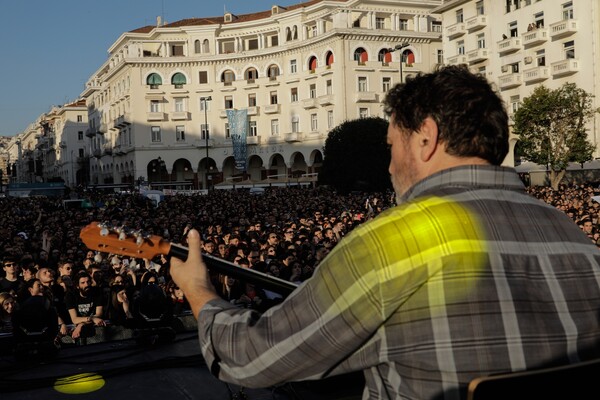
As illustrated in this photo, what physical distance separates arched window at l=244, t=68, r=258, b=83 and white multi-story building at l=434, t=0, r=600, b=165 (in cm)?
2140

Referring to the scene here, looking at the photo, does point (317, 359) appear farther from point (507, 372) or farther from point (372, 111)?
point (372, 111)

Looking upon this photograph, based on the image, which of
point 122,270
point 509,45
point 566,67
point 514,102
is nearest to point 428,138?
point 122,270

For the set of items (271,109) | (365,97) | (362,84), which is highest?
(362,84)

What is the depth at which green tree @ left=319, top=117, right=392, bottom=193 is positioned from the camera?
44.1 metres

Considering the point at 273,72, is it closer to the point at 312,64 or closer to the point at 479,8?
the point at 312,64

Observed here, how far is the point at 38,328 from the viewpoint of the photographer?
5031 millimetres

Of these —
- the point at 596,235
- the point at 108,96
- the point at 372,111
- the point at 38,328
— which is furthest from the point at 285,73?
the point at 38,328

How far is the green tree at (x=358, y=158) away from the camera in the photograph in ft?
145

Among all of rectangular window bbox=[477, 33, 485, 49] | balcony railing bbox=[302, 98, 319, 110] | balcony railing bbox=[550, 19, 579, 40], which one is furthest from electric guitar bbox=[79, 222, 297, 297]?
balcony railing bbox=[302, 98, 319, 110]

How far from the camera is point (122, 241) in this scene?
2258 millimetres

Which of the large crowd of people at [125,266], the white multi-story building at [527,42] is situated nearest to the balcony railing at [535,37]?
the white multi-story building at [527,42]

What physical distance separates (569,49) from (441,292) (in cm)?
4307

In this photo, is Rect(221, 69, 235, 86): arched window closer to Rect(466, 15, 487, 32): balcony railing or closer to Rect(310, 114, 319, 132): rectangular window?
Rect(310, 114, 319, 132): rectangular window

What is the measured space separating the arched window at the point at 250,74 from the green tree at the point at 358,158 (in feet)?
63.5
